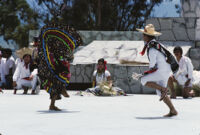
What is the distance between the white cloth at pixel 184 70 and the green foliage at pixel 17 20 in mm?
20359

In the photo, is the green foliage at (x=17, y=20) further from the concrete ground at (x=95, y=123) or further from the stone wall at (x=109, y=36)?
the concrete ground at (x=95, y=123)

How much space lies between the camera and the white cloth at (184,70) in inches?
480

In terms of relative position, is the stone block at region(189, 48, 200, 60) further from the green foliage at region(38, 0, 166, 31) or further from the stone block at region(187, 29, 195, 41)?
the green foliage at region(38, 0, 166, 31)

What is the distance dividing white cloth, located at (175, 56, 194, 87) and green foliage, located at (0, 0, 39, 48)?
20.4m

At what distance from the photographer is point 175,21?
18.5m

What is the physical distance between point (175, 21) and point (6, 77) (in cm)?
694

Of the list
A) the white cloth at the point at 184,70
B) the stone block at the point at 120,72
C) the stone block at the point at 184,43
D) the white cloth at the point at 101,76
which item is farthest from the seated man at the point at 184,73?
the stone block at the point at 184,43

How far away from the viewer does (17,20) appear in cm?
3306

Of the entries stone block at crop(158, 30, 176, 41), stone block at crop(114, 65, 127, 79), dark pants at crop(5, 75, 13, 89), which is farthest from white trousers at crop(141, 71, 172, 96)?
stone block at crop(158, 30, 176, 41)

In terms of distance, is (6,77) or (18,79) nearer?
(18,79)

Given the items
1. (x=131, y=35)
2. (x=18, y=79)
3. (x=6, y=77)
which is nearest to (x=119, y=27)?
(x=131, y=35)

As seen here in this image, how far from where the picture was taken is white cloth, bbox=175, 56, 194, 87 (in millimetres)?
12194

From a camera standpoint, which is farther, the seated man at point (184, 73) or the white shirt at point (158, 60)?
the seated man at point (184, 73)

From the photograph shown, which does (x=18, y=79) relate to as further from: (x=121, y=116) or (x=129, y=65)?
(x=121, y=116)
